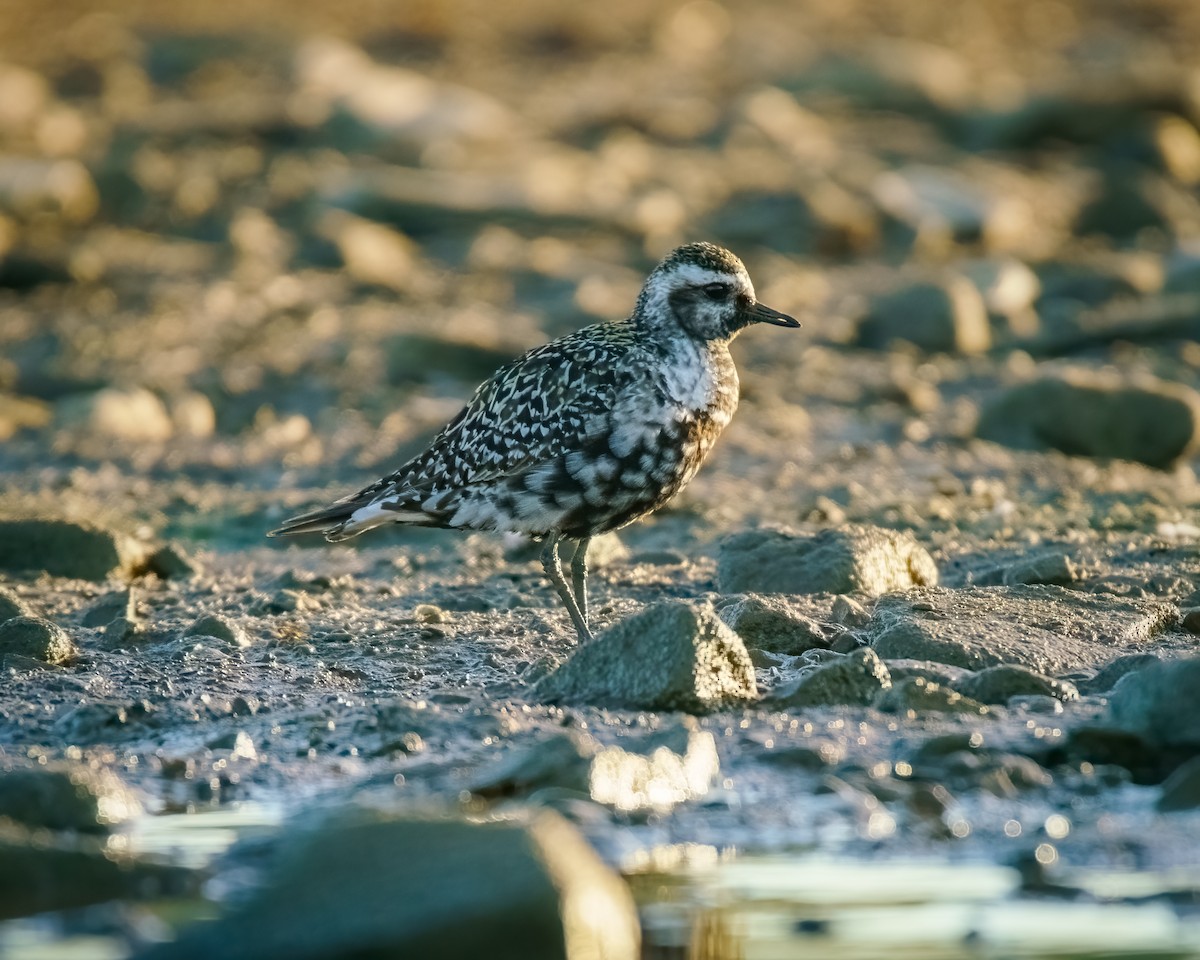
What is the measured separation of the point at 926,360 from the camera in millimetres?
14750

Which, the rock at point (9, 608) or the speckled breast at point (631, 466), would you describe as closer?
the speckled breast at point (631, 466)

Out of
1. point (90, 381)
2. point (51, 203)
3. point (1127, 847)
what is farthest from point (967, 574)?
point (51, 203)

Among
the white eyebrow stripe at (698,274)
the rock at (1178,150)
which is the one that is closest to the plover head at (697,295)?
the white eyebrow stripe at (698,274)

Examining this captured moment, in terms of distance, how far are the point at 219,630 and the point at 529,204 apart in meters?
10.5

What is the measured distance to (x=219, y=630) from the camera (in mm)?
8484

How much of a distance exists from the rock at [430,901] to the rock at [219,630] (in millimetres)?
3223

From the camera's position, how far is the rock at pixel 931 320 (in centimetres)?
1484

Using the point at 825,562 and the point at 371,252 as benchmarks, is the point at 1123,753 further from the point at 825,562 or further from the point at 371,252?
the point at 371,252

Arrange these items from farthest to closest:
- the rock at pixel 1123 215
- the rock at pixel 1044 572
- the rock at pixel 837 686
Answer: the rock at pixel 1123 215, the rock at pixel 1044 572, the rock at pixel 837 686

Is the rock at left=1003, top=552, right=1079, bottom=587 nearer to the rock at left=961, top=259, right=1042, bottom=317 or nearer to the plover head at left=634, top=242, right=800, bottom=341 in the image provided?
the plover head at left=634, top=242, right=800, bottom=341

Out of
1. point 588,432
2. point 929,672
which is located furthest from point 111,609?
point 929,672

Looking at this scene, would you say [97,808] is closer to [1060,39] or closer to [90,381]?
[90,381]

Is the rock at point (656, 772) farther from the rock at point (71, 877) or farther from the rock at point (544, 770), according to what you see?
the rock at point (71, 877)

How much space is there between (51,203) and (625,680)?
40.4 feet
